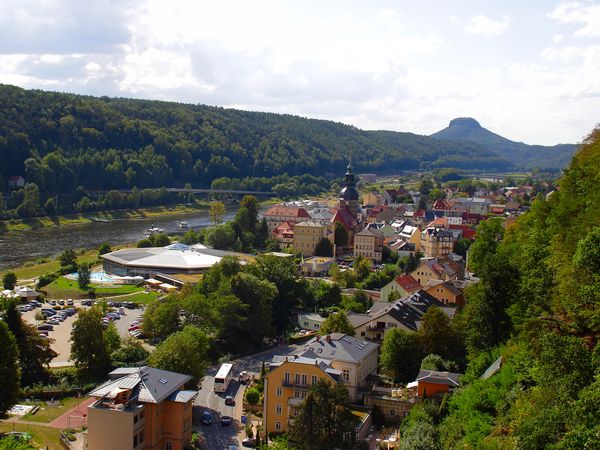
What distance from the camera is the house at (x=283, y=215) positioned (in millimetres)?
76812

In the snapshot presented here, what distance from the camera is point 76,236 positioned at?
78.3m

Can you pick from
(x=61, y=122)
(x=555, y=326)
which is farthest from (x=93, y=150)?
(x=555, y=326)

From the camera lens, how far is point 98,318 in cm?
2998

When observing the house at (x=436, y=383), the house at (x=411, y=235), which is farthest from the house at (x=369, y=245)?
the house at (x=436, y=383)

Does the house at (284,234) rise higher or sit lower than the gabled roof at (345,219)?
lower

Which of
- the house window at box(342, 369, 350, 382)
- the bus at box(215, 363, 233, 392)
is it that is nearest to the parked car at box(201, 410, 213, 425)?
the bus at box(215, 363, 233, 392)

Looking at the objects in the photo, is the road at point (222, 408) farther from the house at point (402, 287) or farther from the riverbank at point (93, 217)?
the riverbank at point (93, 217)

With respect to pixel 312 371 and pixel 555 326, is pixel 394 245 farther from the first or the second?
pixel 555 326

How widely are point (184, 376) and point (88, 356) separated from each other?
6438 mm

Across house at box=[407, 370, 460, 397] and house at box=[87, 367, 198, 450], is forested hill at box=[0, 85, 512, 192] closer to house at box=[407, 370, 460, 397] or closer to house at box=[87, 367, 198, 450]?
house at box=[87, 367, 198, 450]

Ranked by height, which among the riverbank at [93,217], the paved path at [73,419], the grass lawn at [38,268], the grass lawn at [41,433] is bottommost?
the riverbank at [93,217]

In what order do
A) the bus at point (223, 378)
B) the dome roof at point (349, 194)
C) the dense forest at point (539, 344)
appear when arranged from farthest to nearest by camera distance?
the dome roof at point (349, 194) → the bus at point (223, 378) → the dense forest at point (539, 344)

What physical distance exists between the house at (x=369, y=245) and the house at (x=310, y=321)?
66.0ft

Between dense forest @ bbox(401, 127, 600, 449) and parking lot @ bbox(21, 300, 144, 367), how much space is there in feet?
56.5
